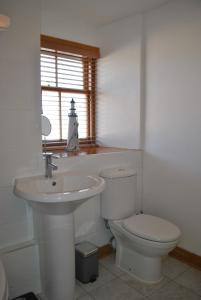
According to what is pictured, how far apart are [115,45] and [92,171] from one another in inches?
51.4

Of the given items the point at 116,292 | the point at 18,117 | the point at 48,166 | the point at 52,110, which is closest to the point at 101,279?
the point at 116,292

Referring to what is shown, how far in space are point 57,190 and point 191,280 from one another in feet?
4.17

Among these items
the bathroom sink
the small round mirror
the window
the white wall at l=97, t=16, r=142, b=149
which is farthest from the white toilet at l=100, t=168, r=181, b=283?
the window

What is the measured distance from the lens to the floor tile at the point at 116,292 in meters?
1.76

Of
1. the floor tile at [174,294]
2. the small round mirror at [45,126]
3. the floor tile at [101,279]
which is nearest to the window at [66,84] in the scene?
the small round mirror at [45,126]

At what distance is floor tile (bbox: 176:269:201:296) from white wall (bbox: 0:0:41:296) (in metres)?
1.14

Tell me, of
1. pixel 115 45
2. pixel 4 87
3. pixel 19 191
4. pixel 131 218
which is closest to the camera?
pixel 19 191

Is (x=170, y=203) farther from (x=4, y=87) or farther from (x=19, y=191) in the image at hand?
(x=4, y=87)

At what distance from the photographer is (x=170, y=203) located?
88.6 inches

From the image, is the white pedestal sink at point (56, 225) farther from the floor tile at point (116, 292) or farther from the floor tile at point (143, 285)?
the floor tile at point (143, 285)

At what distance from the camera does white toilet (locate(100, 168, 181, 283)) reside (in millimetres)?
1765

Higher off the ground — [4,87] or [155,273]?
[4,87]

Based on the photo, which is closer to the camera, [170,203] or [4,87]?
[4,87]

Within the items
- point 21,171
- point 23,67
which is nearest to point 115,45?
point 23,67
